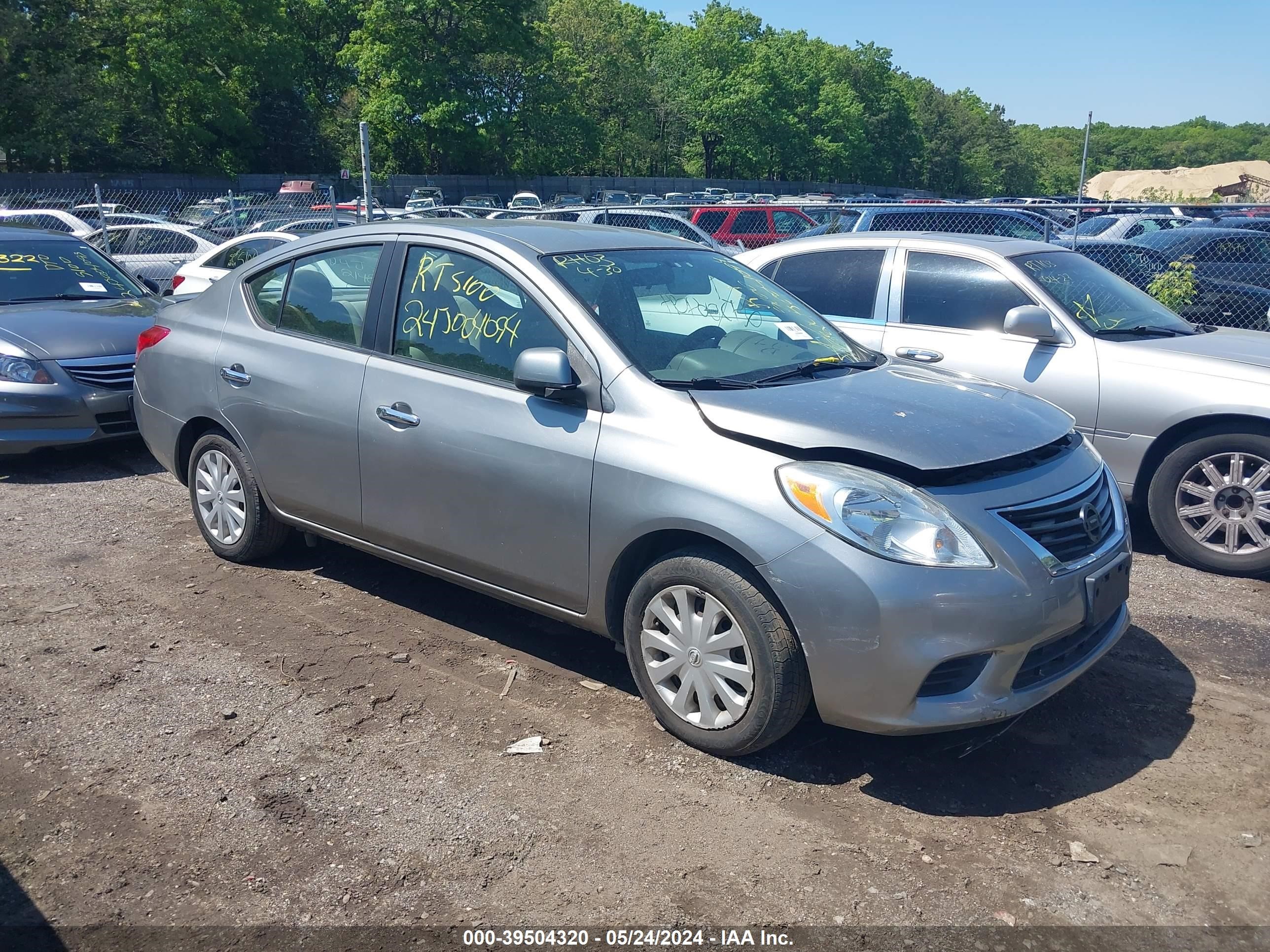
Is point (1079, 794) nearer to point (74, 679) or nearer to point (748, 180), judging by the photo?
point (74, 679)

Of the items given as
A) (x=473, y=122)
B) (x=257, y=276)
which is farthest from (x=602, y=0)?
(x=257, y=276)

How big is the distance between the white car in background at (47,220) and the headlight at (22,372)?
8.70 meters

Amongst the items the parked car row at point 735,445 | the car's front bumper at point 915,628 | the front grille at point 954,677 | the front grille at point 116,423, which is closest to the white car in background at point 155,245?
the front grille at point 116,423

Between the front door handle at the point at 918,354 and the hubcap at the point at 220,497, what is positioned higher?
the front door handle at the point at 918,354

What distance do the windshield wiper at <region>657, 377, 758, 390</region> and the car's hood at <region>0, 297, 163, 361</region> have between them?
4.87 m

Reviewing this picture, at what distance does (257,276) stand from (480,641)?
225 cm

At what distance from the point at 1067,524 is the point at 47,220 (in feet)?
63.1

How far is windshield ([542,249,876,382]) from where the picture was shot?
3986 mm

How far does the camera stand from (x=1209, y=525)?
5.54 meters

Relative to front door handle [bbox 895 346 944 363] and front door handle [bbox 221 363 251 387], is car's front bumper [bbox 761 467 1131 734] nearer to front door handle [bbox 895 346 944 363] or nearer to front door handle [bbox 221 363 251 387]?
front door handle [bbox 895 346 944 363]

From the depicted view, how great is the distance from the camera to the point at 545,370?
373 centimetres

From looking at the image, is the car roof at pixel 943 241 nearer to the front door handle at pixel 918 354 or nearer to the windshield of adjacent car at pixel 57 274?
the front door handle at pixel 918 354

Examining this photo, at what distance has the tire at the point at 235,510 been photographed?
16.9 ft

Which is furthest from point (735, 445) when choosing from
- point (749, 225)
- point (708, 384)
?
point (749, 225)
